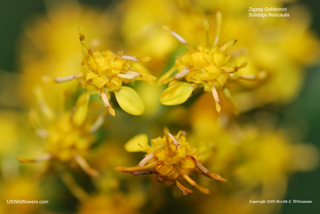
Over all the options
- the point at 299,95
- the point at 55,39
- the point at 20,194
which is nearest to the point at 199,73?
the point at 20,194

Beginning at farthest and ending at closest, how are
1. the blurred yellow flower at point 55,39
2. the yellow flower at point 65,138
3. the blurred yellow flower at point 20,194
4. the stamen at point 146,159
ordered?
the blurred yellow flower at point 55,39
the blurred yellow flower at point 20,194
the yellow flower at point 65,138
the stamen at point 146,159

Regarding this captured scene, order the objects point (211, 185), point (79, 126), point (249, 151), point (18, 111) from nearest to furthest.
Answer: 1. point (79, 126)
2. point (211, 185)
3. point (249, 151)
4. point (18, 111)

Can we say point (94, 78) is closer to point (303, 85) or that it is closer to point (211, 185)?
point (211, 185)

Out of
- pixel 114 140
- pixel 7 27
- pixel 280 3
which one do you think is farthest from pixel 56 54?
pixel 280 3

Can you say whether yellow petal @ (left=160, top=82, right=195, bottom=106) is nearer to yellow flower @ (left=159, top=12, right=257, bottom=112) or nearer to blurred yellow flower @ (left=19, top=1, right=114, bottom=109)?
yellow flower @ (left=159, top=12, right=257, bottom=112)

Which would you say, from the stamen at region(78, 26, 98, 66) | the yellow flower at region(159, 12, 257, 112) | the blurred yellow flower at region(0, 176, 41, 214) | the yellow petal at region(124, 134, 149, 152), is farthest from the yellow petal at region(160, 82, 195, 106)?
the blurred yellow flower at region(0, 176, 41, 214)

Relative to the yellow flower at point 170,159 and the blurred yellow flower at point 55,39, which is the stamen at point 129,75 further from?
the blurred yellow flower at point 55,39

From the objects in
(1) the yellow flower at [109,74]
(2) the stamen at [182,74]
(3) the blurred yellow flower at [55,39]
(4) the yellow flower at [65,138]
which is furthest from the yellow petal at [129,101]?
(3) the blurred yellow flower at [55,39]
